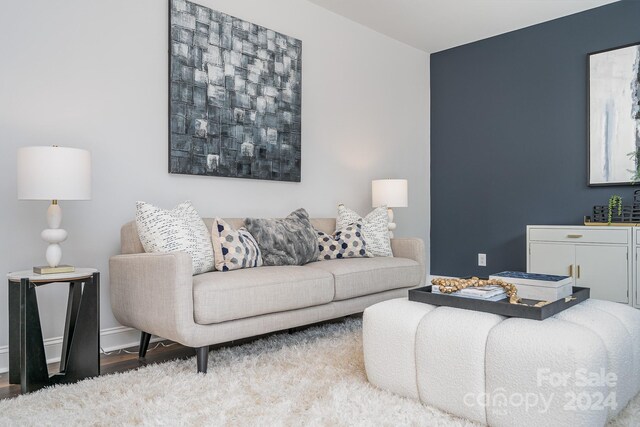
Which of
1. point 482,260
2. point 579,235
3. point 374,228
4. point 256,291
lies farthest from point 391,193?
point 256,291

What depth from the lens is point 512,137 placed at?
4.56 m

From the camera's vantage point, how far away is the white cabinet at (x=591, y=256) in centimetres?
345

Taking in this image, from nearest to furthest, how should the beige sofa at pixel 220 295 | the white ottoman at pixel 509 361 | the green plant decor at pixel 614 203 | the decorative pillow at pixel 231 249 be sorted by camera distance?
the white ottoman at pixel 509 361, the beige sofa at pixel 220 295, the decorative pillow at pixel 231 249, the green plant decor at pixel 614 203

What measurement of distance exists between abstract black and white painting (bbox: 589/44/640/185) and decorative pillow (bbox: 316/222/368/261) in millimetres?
2126

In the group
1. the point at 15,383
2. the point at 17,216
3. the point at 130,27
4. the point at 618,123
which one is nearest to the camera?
the point at 15,383

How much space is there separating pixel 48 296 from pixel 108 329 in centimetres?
39

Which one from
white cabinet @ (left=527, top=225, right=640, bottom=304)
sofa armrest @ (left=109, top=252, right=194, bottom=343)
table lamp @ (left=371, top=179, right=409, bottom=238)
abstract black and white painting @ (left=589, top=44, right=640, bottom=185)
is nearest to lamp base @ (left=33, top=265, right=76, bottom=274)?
sofa armrest @ (left=109, top=252, right=194, bottom=343)

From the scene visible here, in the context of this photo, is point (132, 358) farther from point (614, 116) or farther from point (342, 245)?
point (614, 116)

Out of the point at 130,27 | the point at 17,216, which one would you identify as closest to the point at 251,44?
the point at 130,27

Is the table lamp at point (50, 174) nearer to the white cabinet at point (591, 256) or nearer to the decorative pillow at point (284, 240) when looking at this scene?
the decorative pillow at point (284, 240)

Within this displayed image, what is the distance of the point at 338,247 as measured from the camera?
11.2 feet

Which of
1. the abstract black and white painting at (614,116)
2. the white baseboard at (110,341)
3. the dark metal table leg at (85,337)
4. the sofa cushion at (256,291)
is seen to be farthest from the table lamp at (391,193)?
the dark metal table leg at (85,337)

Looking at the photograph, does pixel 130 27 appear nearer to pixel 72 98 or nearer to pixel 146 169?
pixel 72 98

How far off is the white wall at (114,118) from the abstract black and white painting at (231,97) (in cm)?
8
